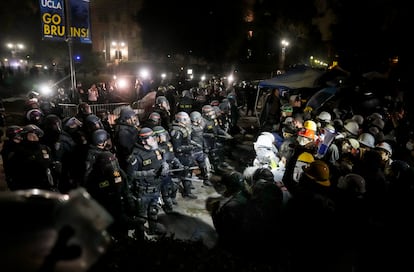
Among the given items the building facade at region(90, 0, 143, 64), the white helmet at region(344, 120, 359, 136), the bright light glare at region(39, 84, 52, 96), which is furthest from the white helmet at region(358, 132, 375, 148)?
the building facade at region(90, 0, 143, 64)

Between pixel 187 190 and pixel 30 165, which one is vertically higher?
pixel 30 165

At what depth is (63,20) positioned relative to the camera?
1205 centimetres

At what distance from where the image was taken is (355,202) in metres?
4.35

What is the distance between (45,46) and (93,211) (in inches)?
2039

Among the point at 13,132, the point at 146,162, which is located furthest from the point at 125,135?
the point at 13,132

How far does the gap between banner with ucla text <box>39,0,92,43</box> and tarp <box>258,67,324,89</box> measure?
7.70m

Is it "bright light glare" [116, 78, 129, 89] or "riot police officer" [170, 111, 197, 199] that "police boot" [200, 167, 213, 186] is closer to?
"riot police officer" [170, 111, 197, 199]

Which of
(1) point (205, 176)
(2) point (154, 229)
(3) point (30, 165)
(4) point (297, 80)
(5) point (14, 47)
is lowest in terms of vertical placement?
(2) point (154, 229)

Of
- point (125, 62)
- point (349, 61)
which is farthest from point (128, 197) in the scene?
point (125, 62)

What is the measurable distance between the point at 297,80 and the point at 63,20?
31.4 feet

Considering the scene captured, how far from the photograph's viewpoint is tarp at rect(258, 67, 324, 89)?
13867 millimetres

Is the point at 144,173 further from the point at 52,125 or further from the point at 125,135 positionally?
the point at 52,125

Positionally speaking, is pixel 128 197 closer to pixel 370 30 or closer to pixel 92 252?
pixel 92 252

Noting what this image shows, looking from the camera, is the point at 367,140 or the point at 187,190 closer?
the point at 367,140
